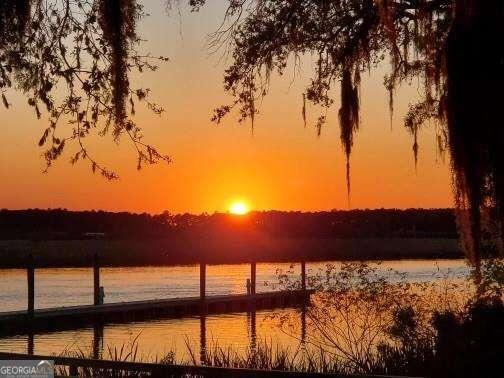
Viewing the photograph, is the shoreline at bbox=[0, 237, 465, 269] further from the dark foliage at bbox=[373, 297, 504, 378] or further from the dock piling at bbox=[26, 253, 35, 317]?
the dark foliage at bbox=[373, 297, 504, 378]

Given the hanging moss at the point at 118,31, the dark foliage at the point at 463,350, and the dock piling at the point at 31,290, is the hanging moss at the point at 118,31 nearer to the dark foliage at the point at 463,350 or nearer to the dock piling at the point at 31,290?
the dark foliage at the point at 463,350

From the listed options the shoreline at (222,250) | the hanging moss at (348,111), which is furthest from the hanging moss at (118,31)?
the shoreline at (222,250)

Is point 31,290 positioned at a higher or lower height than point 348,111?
lower

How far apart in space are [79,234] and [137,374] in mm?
93576

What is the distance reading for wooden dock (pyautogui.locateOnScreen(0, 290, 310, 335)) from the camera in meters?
24.7

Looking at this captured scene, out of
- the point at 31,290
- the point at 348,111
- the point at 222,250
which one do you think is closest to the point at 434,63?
the point at 348,111

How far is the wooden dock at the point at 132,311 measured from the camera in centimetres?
2469

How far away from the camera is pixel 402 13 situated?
1170cm

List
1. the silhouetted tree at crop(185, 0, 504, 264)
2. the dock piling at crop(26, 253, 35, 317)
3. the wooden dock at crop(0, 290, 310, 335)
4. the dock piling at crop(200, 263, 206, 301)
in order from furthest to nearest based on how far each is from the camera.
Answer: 1. the dock piling at crop(200, 263, 206, 301)
2. the dock piling at crop(26, 253, 35, 317)
3. the wooden dock at crop(0, 290, 310, 335)
4. the silhouetted tree at crop(185, 0, 504, 264)

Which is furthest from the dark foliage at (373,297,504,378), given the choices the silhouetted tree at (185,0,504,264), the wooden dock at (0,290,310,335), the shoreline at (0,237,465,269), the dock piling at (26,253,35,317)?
the shoreline at (0,237,465,269)

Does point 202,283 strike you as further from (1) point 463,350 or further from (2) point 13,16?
(2) point 13,16

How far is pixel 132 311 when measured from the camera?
91.6ft

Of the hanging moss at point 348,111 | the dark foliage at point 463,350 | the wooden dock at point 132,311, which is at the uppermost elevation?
the hanging moss at point 348,111

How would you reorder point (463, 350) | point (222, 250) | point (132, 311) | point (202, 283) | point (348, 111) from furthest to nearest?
point (222, 250) → point (202, 283) → point (132, 311) → point (348, 111) → point (463, 350)
